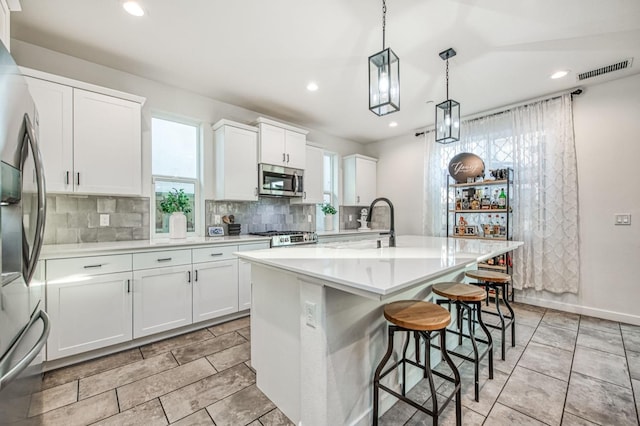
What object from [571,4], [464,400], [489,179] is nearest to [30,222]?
[464,400]

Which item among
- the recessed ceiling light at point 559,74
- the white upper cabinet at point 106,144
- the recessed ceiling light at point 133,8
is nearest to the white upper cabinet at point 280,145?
the white upper cabinet at point 106,144

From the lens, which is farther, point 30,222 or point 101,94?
point 101,94

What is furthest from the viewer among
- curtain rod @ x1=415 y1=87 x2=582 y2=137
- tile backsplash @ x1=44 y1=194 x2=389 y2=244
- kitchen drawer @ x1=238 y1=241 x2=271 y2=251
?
curtain rod @ x1=415 y1=87 x2=582 y2=137

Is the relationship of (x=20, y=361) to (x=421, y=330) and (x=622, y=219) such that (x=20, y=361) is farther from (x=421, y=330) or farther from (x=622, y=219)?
(x=622, y=219)

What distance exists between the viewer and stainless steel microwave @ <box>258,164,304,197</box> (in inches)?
147

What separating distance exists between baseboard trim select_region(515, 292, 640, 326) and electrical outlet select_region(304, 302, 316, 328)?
369 centimetres

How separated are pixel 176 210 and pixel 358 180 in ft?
10.7

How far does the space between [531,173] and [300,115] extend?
332 cm

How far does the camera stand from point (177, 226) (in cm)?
301

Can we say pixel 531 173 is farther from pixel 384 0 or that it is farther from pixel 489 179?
pixel 384 0

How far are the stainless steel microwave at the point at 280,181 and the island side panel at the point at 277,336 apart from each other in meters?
2.02

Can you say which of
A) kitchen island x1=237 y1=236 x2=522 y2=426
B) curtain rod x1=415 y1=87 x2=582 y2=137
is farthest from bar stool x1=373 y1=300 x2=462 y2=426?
curtain rod x1=415 y1=87 x2=582 y2=137

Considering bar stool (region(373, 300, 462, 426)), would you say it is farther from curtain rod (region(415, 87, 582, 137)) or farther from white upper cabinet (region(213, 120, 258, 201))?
curtain rod (region(415, 87, 582, 137))

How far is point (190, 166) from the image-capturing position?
347cm
